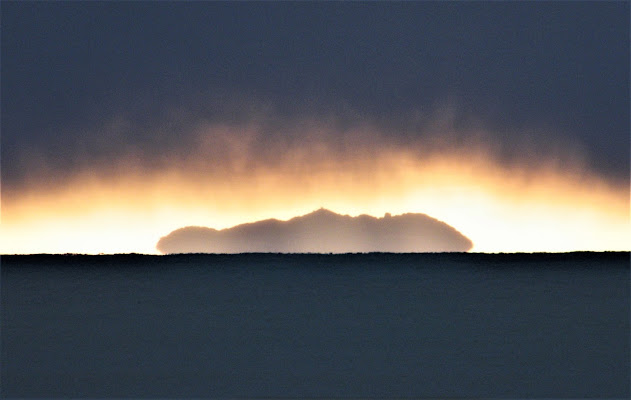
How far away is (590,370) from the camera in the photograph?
7004 millimetres

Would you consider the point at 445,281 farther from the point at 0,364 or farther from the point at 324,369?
the point at 0,364

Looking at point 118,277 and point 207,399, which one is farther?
point 118,277

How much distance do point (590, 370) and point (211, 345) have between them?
3531 mm

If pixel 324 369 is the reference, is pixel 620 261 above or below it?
above

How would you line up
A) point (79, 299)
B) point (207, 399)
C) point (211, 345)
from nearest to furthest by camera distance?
point (207, 399), point (211, 345), point (79, 299)

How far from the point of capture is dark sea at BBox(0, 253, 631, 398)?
6859 millimetres

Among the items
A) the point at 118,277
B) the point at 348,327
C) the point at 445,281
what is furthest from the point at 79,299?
the point at 445,281

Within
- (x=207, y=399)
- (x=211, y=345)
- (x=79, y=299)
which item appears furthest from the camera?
(x=79, y=299)

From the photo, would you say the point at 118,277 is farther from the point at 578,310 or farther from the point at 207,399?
the point at 578,310

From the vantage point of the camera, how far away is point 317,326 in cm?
743

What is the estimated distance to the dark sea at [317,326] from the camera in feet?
22.5

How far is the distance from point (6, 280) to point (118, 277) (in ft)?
3.96

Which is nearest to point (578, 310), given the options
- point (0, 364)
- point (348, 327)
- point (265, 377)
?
point (348, 327)

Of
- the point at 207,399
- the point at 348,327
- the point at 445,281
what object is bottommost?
the point at 207,399
